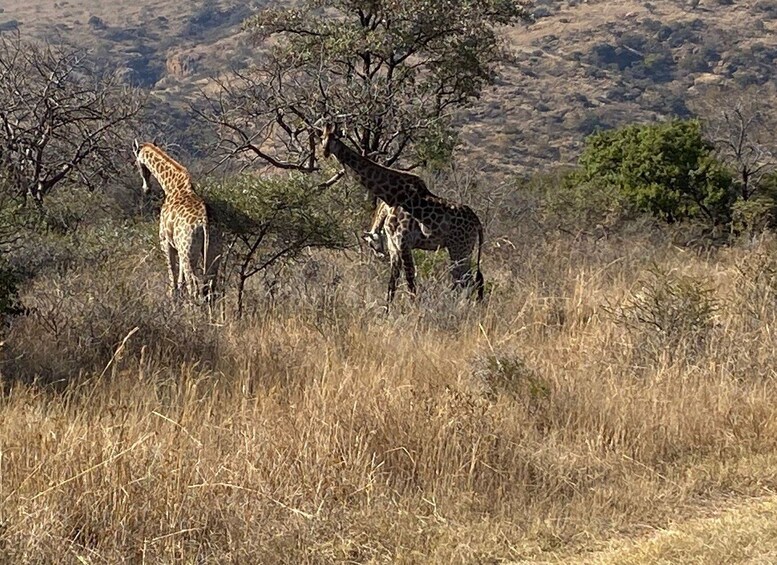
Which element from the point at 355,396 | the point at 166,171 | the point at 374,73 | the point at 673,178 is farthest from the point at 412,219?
the point at 673,178

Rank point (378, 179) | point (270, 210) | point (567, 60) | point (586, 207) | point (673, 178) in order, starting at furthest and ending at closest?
point (567, 60) → point (673, 178) → point (586, 207) → point (378, 179) → point (270, 210)

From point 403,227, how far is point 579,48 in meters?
57.6

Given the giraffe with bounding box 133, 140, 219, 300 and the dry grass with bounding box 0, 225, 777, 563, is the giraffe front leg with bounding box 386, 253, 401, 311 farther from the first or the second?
the giraffe with bounding box 133, 140, 219, 300

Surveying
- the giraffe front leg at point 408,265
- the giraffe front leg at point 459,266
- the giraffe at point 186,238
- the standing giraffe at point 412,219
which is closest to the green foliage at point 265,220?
the giraffe at point 186,238

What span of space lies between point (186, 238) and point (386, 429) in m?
4.46

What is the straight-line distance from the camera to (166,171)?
10.6 m

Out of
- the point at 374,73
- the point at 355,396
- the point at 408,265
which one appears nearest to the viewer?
the point at 355,396

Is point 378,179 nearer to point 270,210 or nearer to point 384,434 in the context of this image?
point 270,210

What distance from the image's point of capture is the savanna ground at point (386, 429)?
4477mm

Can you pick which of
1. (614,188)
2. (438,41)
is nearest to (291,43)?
(438,41)

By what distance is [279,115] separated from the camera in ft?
46.1

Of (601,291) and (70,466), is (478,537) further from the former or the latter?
Result: (601,291)

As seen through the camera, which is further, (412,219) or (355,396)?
(412,219)

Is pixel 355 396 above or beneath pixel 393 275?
above
